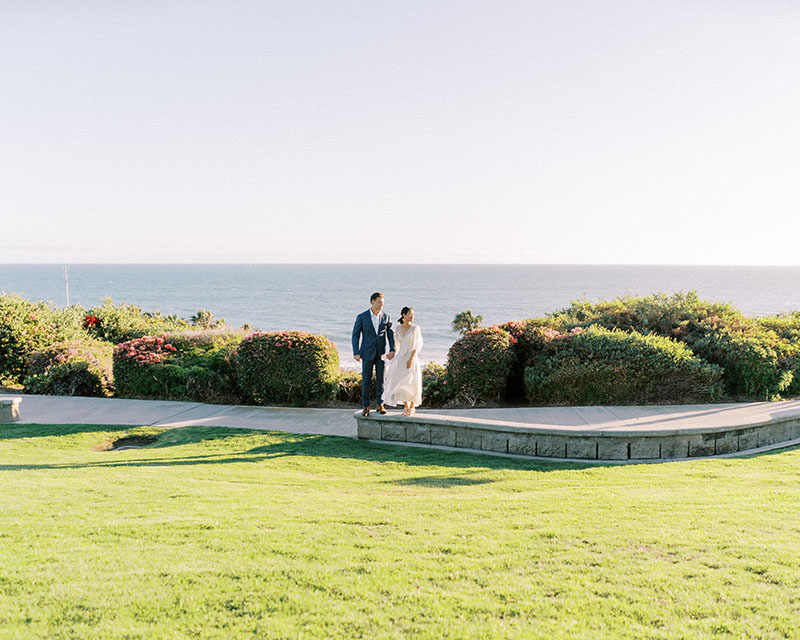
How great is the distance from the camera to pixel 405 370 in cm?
930

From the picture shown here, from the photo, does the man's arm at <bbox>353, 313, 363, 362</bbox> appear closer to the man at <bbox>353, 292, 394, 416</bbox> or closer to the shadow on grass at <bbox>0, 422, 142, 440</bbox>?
the man at <bbox>353, 292, 394, 416</bbox>

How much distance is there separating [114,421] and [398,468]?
19.3 feet

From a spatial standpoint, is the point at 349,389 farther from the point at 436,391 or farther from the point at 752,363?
the point at 752,363

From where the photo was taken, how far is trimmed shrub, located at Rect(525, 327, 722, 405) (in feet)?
37.0

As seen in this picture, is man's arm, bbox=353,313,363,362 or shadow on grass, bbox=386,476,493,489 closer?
shadow on grass, bbox=386,476,493,489

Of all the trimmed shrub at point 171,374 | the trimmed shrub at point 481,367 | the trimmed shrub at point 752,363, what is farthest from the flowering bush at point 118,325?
the trimmed shrub at point 752,363

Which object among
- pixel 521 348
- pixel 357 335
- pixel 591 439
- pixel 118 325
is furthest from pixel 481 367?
pixel 118 325

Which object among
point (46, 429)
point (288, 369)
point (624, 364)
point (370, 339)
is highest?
point (370, 339)

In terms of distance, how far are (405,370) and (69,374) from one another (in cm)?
888

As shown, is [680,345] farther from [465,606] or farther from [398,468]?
[465,606]

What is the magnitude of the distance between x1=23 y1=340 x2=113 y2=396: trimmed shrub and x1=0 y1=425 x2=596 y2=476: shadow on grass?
4103 mm

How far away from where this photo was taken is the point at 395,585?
12.4ft

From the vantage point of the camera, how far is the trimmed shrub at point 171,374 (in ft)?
42.0

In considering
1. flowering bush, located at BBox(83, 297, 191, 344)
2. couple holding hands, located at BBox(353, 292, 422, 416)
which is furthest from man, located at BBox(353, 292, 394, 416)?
flowering bush, located at BBox(83, 297, 191, 344)
